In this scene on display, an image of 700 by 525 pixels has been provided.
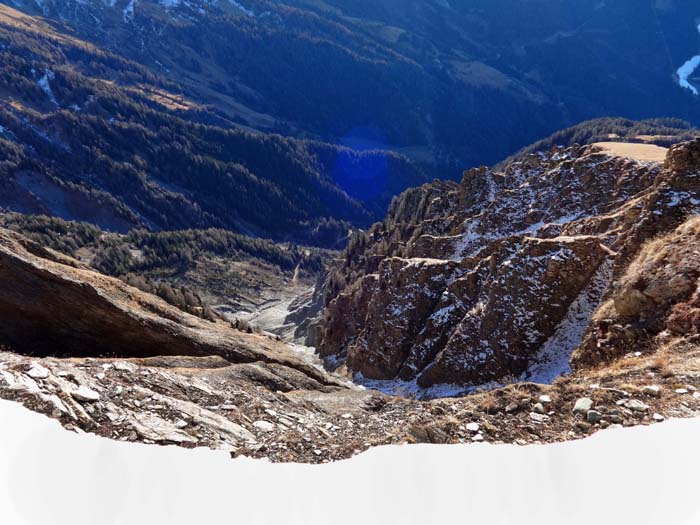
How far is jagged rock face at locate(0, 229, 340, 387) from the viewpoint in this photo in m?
15.4

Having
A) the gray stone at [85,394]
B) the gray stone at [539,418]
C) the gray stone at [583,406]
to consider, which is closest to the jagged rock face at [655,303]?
the gray stone at [583,406]

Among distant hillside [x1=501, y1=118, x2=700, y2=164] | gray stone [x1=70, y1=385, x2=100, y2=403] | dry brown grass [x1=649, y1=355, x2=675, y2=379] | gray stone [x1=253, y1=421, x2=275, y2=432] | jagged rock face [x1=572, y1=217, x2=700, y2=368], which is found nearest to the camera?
gray stone [x1=70, y1=385, x2=100, y2=403]

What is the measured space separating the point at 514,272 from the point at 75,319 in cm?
2098

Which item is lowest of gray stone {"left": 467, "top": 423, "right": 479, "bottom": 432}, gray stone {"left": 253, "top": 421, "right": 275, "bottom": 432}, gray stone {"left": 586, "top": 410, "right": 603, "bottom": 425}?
gray stone {"left": 253, "top": 421, "right": 275, "bottom": 432}

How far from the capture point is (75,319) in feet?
53.2

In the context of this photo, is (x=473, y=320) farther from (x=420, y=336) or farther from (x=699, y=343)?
(x=699, y=343)

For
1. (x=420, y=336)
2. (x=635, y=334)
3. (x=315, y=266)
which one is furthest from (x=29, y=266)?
(x=315, y=266)

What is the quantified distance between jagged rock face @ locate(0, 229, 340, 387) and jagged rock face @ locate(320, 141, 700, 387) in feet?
41.3

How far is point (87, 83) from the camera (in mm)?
193375

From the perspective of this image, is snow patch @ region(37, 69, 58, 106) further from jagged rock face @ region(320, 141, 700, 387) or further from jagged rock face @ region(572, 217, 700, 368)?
jagged rock face @ region(572, 217, 700, 368)

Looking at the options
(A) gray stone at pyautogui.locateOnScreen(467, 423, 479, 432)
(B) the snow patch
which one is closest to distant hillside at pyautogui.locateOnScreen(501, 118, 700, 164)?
(A) gray stone at pyautogui.locateOnScreen(467, 423, 479, 432)

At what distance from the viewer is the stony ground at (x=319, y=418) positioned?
27.5 feet

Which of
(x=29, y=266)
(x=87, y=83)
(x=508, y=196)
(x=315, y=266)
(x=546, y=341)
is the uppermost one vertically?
(x=87, y=83)

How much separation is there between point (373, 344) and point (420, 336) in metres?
4.99
